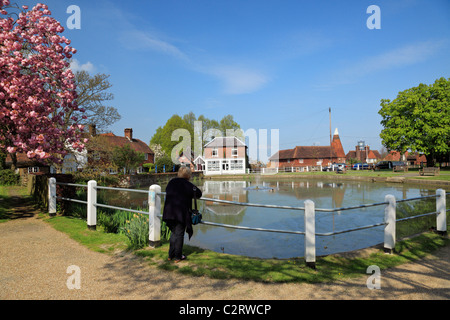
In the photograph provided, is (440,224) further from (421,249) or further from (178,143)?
(178,143)

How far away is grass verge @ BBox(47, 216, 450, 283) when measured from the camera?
165 inches

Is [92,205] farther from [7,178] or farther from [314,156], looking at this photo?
[314,156]

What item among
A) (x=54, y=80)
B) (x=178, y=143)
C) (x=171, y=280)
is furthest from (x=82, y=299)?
(x=178, y=143)

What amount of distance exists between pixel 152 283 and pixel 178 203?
134cm

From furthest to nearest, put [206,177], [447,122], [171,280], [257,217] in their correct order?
[206,177] → [447,122] → [257,217] → [171,280]

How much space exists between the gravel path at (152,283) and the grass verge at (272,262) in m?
0.19

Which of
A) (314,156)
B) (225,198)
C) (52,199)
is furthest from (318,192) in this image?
(314,156)

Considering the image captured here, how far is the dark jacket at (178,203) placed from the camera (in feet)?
15.4

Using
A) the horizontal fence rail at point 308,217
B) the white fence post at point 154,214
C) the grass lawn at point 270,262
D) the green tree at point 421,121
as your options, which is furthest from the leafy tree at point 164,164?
the white fence post at point 154,214

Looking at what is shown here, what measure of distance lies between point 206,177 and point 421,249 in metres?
43.0

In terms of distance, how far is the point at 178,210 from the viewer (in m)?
4.68

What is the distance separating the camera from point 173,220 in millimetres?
4758

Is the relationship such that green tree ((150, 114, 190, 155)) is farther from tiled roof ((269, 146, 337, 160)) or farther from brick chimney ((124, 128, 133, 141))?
tiled roof ((269, 146, 337, 160))

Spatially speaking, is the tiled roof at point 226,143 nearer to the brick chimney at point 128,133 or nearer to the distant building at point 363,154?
the brick chimney at point 128,133
